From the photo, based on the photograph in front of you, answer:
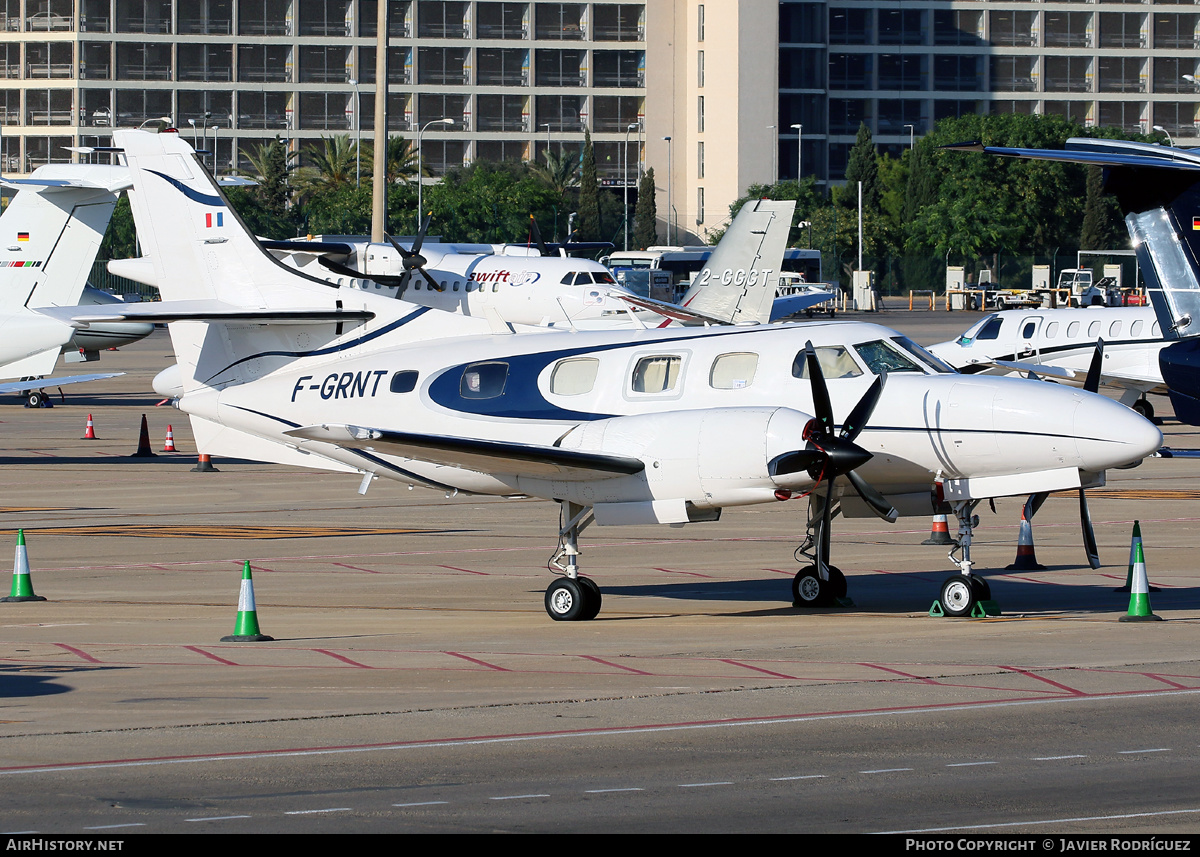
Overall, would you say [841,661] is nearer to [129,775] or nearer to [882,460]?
[882,460]

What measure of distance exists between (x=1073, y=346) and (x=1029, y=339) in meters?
1.38

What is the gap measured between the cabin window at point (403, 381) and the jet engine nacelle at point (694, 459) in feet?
8.94

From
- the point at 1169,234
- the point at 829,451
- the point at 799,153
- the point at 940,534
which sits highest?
the point at 799,153

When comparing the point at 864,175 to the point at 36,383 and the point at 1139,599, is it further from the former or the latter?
the point at 1139,599

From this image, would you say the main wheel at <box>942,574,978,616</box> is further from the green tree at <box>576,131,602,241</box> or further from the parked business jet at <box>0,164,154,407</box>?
the green tree at <box>576,131,602,241</box>

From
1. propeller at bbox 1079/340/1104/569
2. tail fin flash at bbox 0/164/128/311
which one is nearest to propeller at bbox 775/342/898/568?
propeller at bbox 1079/340/1104/569

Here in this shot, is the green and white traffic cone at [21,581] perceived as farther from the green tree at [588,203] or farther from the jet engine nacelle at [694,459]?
the green tree at [588,203]

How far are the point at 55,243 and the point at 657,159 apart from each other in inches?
4413

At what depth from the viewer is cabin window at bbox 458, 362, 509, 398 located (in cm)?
1769

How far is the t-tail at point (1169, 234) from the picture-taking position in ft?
57.3

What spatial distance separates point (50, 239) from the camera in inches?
1366

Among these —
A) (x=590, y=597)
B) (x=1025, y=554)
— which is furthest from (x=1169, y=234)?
(x=590, y=597)

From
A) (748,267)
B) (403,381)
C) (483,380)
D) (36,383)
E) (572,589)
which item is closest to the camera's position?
(572,589)

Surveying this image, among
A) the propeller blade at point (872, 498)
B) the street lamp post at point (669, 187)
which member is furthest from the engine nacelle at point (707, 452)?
the street lamp post at point (669, 187)
